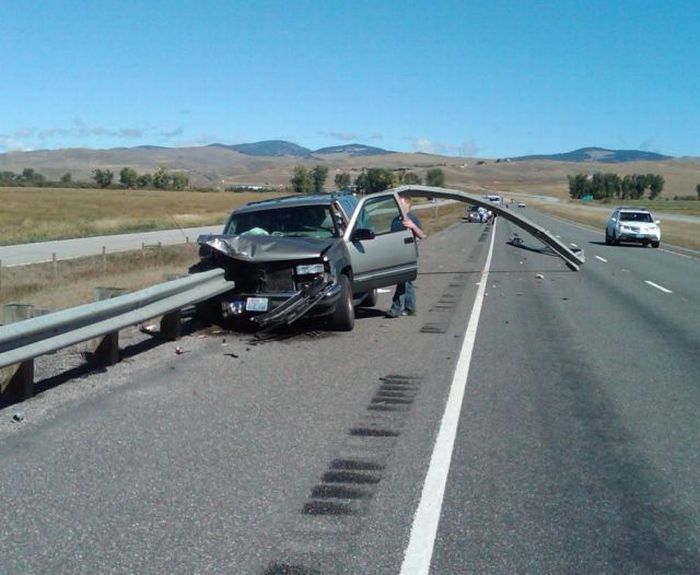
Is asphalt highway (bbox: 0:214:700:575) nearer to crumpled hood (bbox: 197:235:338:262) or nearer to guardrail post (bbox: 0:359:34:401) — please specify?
guardrail post (bbox: 0:359:34:401)

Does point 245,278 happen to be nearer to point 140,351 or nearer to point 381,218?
point 140,351

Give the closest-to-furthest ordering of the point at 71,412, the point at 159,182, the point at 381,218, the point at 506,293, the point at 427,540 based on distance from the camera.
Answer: the point at 427,540 → the point at 71,412 → the point at 381,218 → the point at 506,293 → the point at 159,182

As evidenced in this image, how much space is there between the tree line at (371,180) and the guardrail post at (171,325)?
11.2 m

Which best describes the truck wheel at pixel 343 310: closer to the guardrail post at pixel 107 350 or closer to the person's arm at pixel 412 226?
the person's arm at pixel 412 226

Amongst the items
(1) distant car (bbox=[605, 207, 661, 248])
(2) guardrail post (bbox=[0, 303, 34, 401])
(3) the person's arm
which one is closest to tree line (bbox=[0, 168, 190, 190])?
(1) distant car (bbox=[605, 207, 661, 248])

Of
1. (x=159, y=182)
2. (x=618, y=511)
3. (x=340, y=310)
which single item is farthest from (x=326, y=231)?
(x=159, y=182)

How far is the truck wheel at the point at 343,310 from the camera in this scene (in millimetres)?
12203

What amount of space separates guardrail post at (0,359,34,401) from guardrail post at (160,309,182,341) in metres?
3.36

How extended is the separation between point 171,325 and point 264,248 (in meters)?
1.51

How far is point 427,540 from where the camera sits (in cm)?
500

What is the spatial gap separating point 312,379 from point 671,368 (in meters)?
4.12

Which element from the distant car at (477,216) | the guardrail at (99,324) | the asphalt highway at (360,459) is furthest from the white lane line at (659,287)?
the distant car at (477,216)

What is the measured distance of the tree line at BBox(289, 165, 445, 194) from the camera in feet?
106

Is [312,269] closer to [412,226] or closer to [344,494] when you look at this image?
[412,226]
